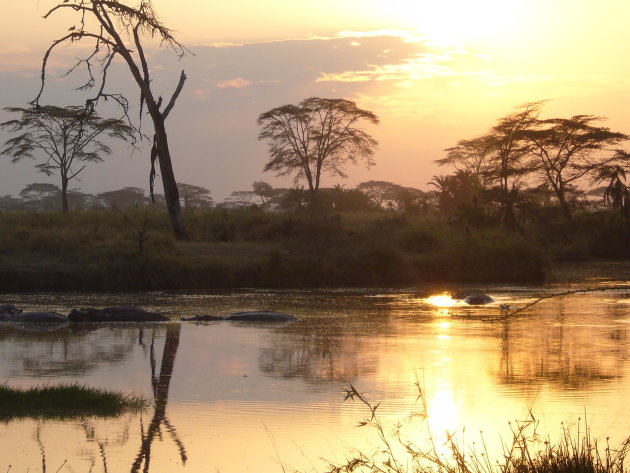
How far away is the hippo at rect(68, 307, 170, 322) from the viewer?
1700 centimetres

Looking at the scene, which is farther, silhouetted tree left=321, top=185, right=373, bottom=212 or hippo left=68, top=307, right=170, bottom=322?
silhouetted tree left=321, top=185, right=373, bottom=212

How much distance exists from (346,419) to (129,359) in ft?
15.7

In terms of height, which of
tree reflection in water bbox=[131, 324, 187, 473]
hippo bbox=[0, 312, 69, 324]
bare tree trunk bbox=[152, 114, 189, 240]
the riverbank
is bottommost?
tree reflection in water bbox=[131, 324, 187, 473]

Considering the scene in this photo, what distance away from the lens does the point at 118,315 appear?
56.5 feet

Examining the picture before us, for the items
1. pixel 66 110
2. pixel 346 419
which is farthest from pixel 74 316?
pixel 66 110

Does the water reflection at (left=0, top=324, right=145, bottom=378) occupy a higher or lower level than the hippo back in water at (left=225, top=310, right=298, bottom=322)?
lower

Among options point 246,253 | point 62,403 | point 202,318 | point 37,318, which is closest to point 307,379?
point 62,403

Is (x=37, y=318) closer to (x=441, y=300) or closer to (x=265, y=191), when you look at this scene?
(x=441, y=300)

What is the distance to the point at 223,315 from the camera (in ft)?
59.4

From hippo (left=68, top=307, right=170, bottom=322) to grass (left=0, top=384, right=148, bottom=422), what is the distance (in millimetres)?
7314

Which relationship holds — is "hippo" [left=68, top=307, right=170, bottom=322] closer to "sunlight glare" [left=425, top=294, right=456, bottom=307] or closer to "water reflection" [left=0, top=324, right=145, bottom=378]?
"water reflection" [left=0, top=324, right=145, bottom=378]

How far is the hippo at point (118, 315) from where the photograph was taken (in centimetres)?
1700

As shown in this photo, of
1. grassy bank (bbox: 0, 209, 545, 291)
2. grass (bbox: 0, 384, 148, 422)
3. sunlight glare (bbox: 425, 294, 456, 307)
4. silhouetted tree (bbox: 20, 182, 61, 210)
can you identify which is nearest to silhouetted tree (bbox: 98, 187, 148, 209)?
silhouetted tree (bbox: 20, 182, 61, 210)

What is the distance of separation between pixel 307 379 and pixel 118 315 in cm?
662
